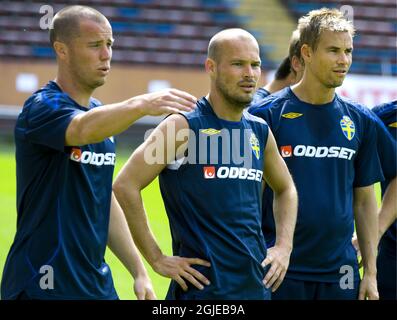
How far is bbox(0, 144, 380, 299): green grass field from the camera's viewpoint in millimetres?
7889

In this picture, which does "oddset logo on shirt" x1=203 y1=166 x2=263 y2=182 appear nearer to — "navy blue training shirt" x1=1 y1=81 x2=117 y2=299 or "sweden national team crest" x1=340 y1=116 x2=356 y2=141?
"navy blue training shirt" x1=1 y1=81 x2=117 y2=299

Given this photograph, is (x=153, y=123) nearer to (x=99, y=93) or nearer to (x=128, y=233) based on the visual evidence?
(x=99, y=93)

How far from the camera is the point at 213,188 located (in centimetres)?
387

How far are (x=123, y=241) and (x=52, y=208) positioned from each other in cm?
57

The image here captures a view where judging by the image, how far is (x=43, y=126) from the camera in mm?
3654

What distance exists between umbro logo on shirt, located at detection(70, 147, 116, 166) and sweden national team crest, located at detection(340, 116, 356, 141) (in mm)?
1407

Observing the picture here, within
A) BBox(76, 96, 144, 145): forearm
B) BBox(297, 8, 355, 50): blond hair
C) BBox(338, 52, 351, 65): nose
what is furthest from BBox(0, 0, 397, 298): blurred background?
BBox(76, 96, 144, 145): forearm

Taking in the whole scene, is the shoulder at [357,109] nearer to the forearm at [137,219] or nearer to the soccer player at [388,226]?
the soccer player at [388,226]

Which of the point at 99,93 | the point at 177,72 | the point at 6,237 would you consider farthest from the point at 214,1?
the point at 6,237

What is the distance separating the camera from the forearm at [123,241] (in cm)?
418

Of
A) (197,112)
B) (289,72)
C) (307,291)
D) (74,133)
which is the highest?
(289,72)

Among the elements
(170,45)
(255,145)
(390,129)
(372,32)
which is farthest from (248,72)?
(372,32)

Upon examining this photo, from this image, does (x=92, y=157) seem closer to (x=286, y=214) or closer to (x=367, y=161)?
(x=286, y=214)
